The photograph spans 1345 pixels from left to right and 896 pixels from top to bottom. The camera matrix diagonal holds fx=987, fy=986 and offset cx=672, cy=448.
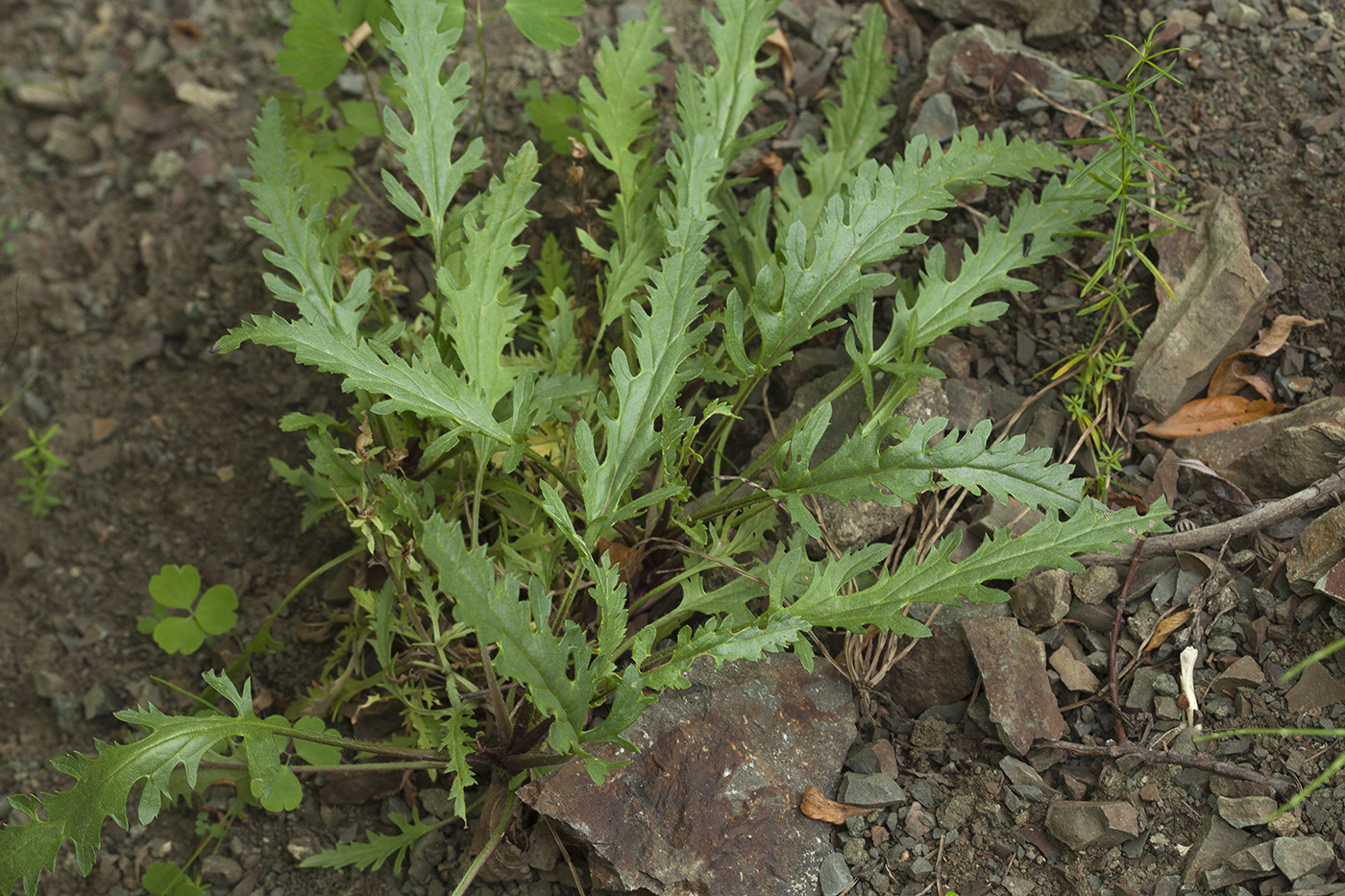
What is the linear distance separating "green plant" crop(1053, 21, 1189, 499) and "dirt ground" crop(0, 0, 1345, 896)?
11cm

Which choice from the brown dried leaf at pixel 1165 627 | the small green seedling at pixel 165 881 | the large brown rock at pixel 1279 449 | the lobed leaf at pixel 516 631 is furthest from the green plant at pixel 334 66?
the brown dried leaf at pixel 1165 627

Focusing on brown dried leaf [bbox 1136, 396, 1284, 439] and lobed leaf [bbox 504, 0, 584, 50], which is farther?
lobed leaf [bbox 504, 0, 584, 50]

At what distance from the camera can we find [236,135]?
10.8ft

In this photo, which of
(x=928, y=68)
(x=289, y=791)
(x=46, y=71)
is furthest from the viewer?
(x=46, y=71)

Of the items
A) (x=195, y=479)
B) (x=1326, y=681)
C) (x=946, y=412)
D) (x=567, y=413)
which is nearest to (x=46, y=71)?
(x=195, y=479)

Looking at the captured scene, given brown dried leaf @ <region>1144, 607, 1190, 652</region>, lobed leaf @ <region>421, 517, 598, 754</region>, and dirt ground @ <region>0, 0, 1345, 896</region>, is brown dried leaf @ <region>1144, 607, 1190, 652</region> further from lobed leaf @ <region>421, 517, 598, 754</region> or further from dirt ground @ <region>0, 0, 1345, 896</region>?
lobed leaf @ <region>421, 517, 598, 754</region>

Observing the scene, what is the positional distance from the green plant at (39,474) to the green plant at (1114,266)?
9.48 ft

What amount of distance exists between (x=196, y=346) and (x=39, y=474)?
600mm

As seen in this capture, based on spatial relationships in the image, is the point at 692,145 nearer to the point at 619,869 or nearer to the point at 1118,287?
the point at 1118,287

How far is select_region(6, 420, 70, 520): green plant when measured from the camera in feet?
9.70

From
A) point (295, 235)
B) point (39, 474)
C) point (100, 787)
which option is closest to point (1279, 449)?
point (295, 235)

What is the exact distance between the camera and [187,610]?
2697 millimetres

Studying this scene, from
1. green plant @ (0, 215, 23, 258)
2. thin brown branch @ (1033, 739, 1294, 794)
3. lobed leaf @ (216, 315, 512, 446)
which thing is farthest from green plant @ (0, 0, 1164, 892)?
green plant @ (0, 215, 23, 258)

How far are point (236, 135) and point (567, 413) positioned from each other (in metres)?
1.78
